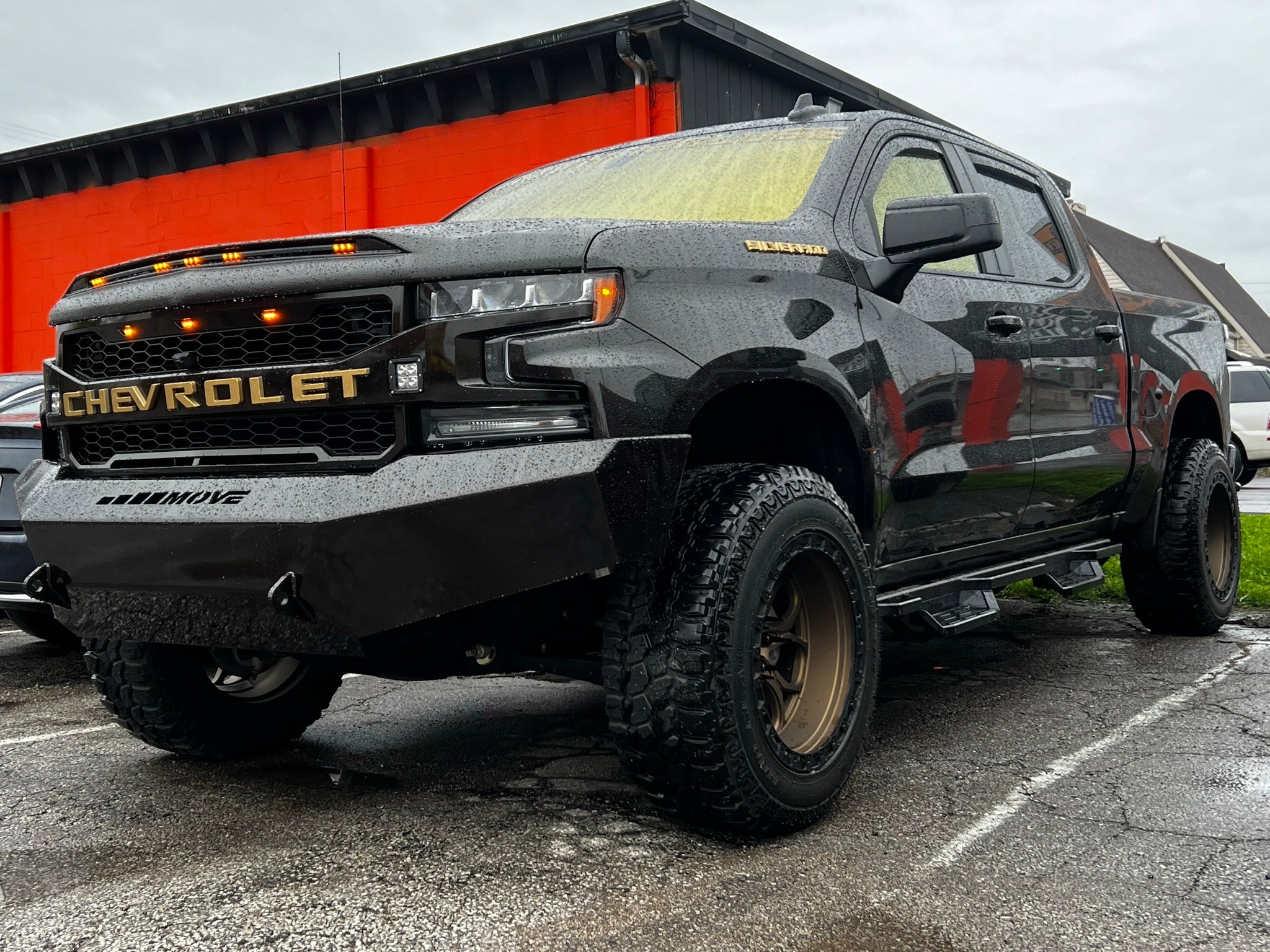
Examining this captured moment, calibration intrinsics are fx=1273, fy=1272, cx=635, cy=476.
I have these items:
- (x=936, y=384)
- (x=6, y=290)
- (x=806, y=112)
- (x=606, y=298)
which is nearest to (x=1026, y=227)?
(x=806, y=112)

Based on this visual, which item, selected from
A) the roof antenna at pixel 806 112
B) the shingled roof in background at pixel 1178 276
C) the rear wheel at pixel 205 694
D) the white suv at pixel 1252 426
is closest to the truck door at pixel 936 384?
the roof antenna at pixel 806 112

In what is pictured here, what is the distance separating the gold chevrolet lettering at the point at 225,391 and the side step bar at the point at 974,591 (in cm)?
180

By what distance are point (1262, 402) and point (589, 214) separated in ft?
58.8

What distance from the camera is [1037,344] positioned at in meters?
4.46

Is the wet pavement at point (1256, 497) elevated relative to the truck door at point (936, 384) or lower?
lower

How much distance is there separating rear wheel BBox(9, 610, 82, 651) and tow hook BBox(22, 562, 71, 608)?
9.25 ft

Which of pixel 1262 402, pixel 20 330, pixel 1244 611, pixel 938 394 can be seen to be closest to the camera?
pixel 938 394

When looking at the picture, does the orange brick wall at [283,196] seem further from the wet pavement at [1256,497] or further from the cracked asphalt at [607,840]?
the cracked asphalt at [607,840]

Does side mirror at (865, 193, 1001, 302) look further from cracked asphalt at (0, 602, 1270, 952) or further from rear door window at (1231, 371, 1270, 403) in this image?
rear door window at (1231, 371, 1270, 403)

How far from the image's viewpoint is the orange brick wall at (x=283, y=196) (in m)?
14.9

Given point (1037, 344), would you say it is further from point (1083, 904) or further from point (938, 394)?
point (1083, 904)

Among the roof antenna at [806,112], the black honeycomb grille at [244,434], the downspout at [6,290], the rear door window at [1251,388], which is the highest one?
the downspout at [6,290]

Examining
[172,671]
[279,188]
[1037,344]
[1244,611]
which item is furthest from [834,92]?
[172,671]

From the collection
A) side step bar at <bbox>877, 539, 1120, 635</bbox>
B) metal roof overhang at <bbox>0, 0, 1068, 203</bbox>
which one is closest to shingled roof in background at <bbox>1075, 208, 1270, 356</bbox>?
metal roof overhang at <bbox>0, 0, 1068, 203</bbox>
